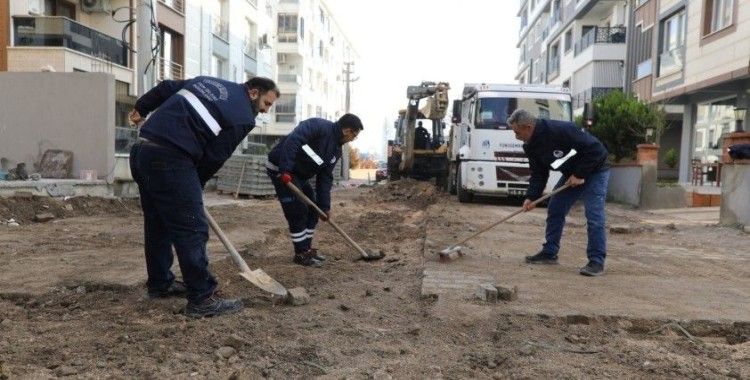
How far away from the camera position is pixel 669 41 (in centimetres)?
1916

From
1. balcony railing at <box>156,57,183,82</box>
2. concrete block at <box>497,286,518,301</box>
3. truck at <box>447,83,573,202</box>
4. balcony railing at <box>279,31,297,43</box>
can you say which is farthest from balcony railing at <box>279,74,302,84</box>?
concrete block at <box>497,286,518,301</box>

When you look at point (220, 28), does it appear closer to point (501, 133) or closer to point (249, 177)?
point (249, 177)

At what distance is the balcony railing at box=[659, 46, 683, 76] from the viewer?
1788 cm

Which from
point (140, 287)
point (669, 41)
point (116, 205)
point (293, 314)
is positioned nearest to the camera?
point (293, 314)

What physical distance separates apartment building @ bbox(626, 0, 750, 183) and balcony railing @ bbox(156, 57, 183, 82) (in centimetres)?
1552

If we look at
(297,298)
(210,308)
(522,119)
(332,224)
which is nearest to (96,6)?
(332,224)

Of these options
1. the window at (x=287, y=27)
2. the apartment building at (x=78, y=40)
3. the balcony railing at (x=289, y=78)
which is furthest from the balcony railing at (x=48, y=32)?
the window at (x=287, y=27)

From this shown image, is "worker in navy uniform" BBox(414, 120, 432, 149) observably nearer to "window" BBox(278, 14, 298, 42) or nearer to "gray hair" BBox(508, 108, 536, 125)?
"gray hair" BBox(508, 108, 536, 125)

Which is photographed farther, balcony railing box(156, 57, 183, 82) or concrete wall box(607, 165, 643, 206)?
balcony railing box(156, 57, 183, 82)

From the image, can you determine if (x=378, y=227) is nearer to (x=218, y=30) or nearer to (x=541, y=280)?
(x=541, y=280)

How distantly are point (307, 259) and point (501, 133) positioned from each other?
7.81m

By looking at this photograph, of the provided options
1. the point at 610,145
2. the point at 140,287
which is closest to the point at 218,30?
the point at 610,145

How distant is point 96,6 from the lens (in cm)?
1948

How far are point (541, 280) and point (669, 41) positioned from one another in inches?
649
